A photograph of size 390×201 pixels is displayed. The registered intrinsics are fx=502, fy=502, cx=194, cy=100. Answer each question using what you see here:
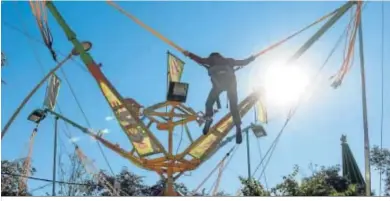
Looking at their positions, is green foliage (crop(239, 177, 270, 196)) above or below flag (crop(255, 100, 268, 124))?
below

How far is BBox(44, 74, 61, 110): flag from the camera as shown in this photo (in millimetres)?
12211

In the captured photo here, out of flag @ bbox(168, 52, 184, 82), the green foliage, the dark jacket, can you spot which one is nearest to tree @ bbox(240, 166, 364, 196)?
the green foliage

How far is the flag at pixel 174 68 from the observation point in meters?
12.7

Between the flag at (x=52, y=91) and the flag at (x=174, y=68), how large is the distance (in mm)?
Answer: 2748

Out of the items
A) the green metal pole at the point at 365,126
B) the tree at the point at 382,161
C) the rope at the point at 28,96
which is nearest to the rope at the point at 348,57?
the green metal pole at the point at 365,126

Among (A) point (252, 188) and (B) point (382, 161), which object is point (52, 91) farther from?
(B) point (382, 161)

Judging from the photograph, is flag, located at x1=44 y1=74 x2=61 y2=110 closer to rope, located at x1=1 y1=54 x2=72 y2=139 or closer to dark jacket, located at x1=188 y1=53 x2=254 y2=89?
rope, located at x1=1 y1=54 x2=72 y2=139

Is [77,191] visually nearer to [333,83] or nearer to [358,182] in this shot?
[358,182]

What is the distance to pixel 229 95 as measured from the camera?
316 inches

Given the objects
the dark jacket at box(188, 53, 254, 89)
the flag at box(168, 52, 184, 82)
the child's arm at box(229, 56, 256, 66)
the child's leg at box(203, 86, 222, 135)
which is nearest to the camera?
the dark jacket at box(188, 53, 254, 89)

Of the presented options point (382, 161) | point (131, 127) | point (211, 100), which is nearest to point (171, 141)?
point (131, 127)

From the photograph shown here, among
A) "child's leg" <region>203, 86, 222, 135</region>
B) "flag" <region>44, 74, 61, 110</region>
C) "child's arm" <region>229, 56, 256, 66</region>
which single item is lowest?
"child's leg" <region>203, 86, 222, 135</region>

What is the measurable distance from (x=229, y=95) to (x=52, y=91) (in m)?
5.96

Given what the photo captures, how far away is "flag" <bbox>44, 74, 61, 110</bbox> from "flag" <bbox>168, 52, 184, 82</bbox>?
275cm
